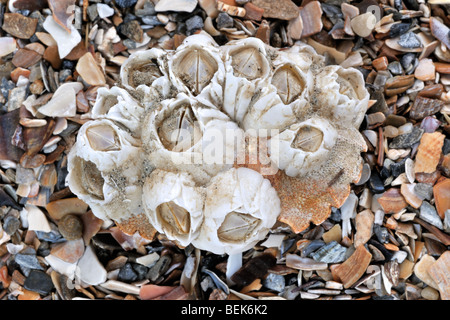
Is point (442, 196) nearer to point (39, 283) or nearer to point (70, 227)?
point (70, 227)

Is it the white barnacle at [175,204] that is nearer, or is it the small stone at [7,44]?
the white barnacle at [175,204]

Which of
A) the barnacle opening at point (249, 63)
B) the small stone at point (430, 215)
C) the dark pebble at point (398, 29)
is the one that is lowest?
the small stone at point (430, 215)

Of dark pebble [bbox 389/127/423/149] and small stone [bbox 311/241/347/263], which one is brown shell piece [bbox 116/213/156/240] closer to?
small stone [bbox 311/241/347/263]

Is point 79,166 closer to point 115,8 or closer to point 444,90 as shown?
point 115,8

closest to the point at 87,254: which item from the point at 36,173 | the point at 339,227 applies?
the point at 36,173

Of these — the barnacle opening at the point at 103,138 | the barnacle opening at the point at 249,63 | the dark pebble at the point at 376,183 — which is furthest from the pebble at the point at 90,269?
the dark pebble at the point at 376,183

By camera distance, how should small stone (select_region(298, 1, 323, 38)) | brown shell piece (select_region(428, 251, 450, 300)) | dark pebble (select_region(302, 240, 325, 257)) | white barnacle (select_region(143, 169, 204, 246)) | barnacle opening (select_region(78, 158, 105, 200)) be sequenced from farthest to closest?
small stone (select_region(298, 1, 323, 38)) → dark pebble (select_region(302, 240, 325, 257)) → brown shell piece (select_region(428, 251, 450, 300)) → barnacle opening (select_region(78, 158, 105, 200)) → white barnacle (select_region(143, 169, 204, 246))

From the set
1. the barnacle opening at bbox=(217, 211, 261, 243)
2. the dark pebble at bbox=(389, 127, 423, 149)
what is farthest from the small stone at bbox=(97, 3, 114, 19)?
the dark pebble at bbox=(389, 127, 423, 149)

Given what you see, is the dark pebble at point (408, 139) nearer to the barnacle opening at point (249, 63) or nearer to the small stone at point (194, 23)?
the barnacle opening at point (249, 63)
